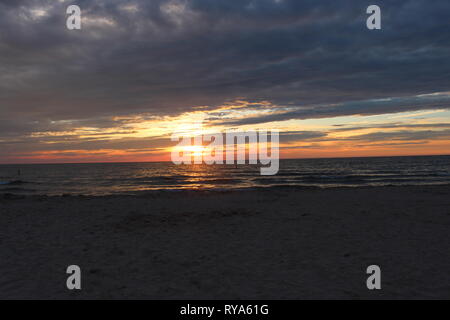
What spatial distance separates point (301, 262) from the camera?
316 inches

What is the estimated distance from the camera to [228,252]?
9.03 meters

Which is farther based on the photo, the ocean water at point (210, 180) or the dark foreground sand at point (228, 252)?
the ocean water at point (210, 180)

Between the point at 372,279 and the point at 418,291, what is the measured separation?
87cm

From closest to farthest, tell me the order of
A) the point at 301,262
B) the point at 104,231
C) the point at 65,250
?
the point at 301,262
the point at 65,250
the point at 104,231

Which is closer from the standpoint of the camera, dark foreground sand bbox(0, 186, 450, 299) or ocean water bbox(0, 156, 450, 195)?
dark foreground sand bbox(0, 186, 450, 299)

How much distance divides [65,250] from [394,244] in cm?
1033

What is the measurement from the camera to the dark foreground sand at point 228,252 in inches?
256

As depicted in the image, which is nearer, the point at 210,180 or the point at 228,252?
the point at 228,252

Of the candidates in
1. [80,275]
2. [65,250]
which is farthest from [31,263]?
[80,275]

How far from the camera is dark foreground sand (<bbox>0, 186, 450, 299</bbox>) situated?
6.49m
